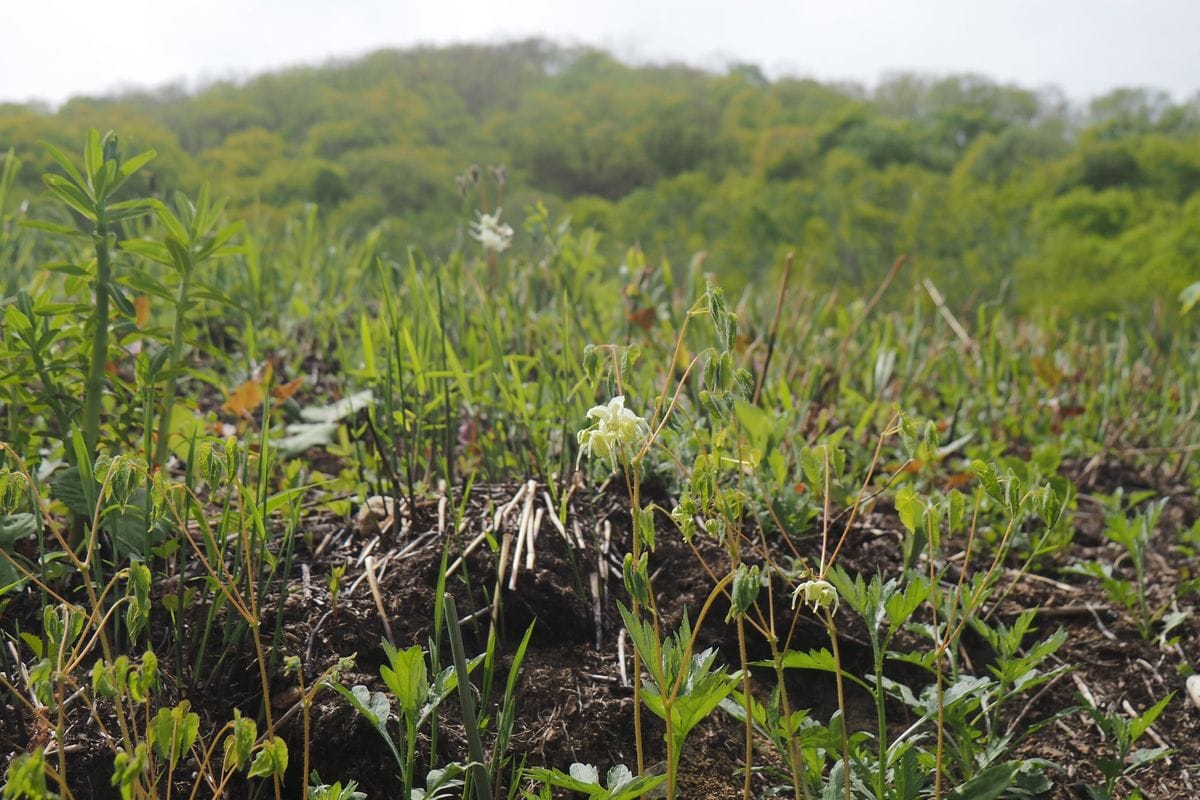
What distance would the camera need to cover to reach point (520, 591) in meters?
1.34

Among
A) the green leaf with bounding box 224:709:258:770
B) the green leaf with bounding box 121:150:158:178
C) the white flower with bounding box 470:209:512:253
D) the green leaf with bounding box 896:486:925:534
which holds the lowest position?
the green leaf with bounding box 224:709:258:770

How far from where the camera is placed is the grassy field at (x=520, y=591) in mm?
911

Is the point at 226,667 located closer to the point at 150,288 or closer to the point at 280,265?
the point at 150,288

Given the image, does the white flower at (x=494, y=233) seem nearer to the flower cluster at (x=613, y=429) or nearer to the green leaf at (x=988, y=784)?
the flower cluster at (x=613, y=429)

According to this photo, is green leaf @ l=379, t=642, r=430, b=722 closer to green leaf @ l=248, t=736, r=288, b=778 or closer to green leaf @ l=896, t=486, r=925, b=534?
green leaf @ l=248, t=736, r=288, b=778

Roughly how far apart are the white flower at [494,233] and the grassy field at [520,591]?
0.04 ft

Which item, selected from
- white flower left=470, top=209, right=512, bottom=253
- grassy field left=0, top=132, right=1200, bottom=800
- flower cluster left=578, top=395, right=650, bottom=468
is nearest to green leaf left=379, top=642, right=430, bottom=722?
grassy field left=0, top=132, right=1200, bottom=800

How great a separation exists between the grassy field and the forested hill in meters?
19.5

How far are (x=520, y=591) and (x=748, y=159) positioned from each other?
4039cm

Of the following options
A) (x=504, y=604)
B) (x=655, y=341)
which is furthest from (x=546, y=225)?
(x=504, y=604)

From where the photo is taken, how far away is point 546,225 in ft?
7.55

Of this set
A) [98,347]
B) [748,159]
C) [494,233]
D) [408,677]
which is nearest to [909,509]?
[408,677]

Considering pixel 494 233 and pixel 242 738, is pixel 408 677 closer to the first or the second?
pixel 242 738

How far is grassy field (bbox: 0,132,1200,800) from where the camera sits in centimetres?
91
